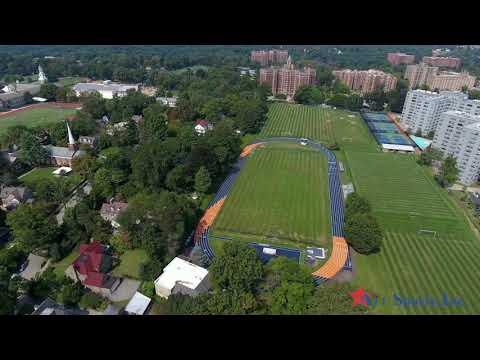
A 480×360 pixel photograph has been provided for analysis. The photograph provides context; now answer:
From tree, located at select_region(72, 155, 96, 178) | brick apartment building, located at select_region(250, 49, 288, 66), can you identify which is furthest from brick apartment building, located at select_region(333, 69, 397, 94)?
tree, located at select_region(72, 155, 96, 178)

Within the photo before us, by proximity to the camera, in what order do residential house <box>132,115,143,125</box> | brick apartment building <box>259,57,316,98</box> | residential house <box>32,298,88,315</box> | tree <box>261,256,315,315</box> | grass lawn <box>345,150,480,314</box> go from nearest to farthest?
residential house <box>32,298,88,315</box>, tree <box>261,256,315,315</box>, grass lawn <box>345,150,480,314</box>, residential house <box>132,115,143,125</box>, brick apartment building <box>259,57,316,98</box>

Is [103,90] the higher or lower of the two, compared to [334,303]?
higher

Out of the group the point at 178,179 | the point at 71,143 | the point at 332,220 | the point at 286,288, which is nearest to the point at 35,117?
the point at 71,143

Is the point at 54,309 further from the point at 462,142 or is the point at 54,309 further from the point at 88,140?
the point at 462,142

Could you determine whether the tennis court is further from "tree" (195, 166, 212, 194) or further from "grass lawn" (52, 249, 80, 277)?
"grass lawn" (52, 249, 80, 277)

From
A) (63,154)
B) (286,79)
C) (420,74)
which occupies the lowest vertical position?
(63,154)

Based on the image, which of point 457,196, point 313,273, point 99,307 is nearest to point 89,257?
point 99,307

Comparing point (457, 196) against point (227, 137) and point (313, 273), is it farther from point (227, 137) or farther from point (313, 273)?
point (227, 137)
